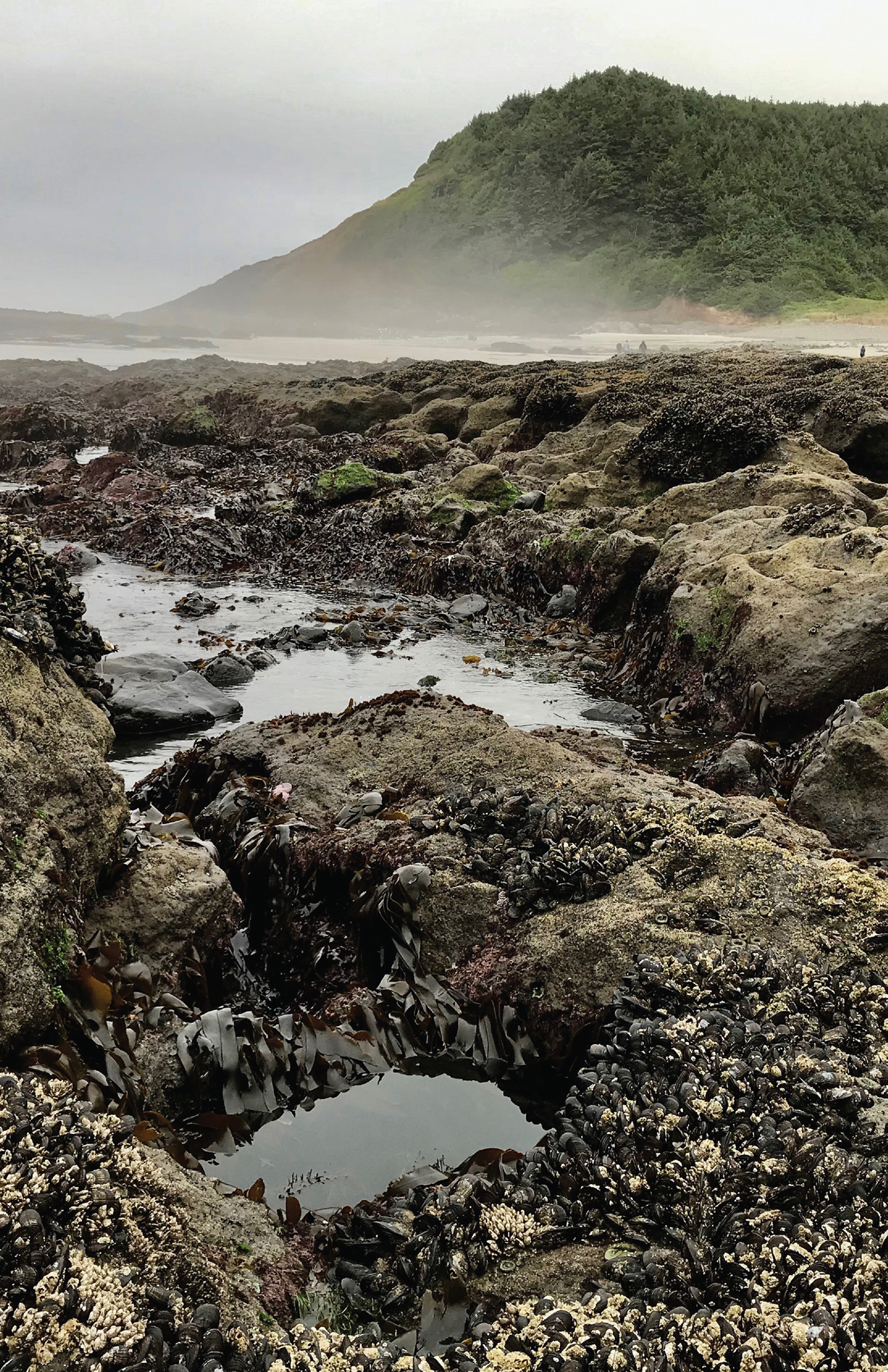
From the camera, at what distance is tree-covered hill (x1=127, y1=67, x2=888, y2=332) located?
56.5 m

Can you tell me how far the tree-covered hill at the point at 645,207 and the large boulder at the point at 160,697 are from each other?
4896cm

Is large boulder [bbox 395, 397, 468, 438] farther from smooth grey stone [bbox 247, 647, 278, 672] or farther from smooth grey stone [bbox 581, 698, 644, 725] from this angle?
smooth grey stone [bbox 581, 698, 644, 725]

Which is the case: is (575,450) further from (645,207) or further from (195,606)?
(645,207)

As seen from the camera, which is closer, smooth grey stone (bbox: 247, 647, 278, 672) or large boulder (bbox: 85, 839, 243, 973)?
large boulder (bbox: 85, 839, 243, 973)

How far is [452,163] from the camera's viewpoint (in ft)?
288

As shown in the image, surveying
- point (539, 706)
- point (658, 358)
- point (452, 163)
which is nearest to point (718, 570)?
point (539, 706)

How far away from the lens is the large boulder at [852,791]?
481 centimetres

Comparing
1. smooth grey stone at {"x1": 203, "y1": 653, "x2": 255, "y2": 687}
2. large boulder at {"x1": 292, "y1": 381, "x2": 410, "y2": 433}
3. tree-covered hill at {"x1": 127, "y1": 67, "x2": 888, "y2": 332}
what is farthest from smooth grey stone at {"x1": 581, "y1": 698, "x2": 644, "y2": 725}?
tree-covered hill at {"x1": 127, "y1": 67, "x2": 888, "y2": 332}

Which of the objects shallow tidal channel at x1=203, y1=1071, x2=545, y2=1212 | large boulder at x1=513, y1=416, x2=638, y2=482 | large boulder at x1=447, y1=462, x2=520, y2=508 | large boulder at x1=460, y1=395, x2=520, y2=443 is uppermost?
large boulder at x1=460, y1=395, x2=520, y2=443

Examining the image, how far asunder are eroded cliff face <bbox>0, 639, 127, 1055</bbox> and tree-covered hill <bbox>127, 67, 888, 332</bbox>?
52.6 meters

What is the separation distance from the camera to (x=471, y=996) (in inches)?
143

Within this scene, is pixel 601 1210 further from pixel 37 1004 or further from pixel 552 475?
pixel 552 475

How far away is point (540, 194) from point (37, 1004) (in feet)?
261

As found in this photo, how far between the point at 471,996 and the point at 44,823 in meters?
1.67
